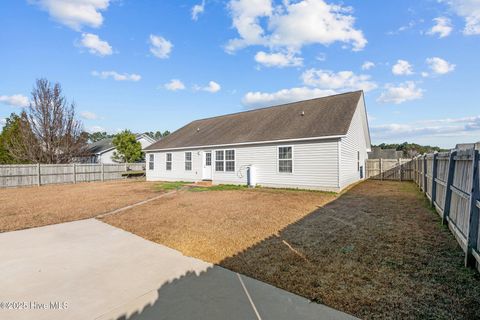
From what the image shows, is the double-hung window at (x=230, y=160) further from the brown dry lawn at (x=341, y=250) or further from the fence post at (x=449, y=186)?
the fence post at (x=449, y=186)

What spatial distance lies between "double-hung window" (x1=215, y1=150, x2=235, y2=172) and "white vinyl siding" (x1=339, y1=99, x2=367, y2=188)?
6.68 m

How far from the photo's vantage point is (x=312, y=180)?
12.3m

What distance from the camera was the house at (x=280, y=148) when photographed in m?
12.1

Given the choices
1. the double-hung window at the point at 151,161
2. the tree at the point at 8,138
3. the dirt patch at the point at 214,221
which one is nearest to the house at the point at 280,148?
the double-hung window at the point at 151,161

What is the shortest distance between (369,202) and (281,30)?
1131 centimetres

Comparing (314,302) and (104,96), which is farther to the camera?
(104,96)

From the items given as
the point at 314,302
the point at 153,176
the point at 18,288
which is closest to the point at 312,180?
the point at 314,302

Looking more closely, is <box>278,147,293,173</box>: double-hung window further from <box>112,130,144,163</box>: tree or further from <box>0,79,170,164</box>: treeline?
<box>0,79,170,164</box>: treeline

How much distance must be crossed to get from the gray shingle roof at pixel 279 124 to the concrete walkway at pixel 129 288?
998cm

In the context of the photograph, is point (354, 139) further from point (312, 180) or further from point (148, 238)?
point (148, 238)

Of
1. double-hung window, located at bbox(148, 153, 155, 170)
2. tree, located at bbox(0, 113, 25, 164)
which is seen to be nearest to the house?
double-hung window, located at bbox(148, 153, 155, 170)

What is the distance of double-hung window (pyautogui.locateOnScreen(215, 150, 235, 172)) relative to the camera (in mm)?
15672

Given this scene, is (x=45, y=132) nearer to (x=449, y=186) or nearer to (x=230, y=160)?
(x=230, y=160)

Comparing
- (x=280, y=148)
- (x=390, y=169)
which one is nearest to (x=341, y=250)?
(x=280, y=148)
